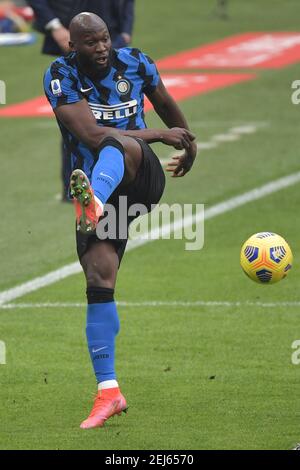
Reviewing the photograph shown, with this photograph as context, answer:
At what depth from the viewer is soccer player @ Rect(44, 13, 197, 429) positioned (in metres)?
7.47

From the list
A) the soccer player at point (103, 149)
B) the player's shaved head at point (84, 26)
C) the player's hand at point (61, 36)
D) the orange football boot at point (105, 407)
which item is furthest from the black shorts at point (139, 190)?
the player's hand at point (61, 36)

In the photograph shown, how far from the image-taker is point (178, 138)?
26.2 ft

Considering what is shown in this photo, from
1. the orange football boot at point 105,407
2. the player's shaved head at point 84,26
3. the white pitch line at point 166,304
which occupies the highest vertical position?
the player's shaved head at point 84,26

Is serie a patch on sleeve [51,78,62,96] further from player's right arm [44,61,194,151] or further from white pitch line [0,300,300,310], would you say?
white pitch line [0,300,300,310]

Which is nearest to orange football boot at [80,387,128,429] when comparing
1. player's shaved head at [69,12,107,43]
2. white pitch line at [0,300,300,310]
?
player's shaved head at [69,12,107,43]

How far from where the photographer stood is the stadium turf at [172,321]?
7.47 m

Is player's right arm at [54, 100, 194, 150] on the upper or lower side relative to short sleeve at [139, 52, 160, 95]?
lower

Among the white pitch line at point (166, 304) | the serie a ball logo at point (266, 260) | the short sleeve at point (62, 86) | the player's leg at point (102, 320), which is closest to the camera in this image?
the player's leg at point (102, 320)

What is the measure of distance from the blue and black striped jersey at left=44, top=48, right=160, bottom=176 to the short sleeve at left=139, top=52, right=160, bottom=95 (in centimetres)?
4

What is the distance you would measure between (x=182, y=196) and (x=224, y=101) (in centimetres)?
567

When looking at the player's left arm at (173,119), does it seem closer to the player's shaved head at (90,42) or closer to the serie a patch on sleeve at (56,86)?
the player's shaved head at (90,42)

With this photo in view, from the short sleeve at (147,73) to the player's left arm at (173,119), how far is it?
5 centimetres

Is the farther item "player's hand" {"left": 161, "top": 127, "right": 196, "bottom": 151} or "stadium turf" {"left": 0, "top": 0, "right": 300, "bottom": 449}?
"player's hand" {"left": 161, "top": 127, "right": 196, "bottom": 151}

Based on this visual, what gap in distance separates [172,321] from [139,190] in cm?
236
